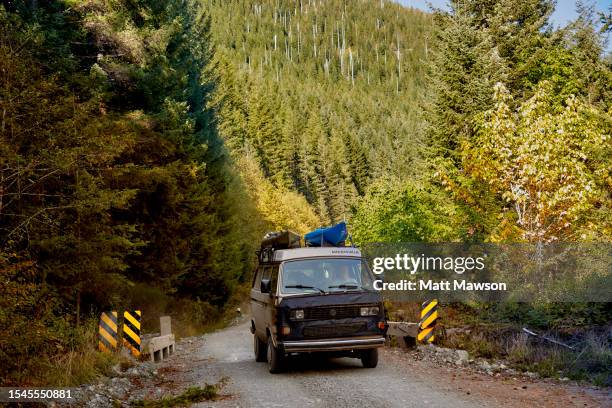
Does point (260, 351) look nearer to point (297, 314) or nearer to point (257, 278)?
point (257, 278)

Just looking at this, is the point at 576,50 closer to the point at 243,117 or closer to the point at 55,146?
the point at 55,146

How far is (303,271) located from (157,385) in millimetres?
3696

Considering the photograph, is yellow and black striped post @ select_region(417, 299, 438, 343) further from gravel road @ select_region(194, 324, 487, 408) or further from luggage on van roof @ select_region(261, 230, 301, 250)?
luggage on van roof @ select_region(261, 230, 301, 250)

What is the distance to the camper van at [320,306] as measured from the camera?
10953 millimetres

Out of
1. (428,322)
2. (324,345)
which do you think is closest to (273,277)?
(324,345)

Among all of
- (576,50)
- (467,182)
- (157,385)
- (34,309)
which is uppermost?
(576,50)

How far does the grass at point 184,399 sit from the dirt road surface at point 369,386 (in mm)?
238

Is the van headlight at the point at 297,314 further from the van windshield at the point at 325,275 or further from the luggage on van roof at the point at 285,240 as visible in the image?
the luggage on van roof at the point at 285,240

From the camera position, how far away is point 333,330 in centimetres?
1099

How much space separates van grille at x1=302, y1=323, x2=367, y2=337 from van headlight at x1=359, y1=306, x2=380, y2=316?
241 mm

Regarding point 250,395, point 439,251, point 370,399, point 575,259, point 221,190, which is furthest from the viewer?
point 221,190

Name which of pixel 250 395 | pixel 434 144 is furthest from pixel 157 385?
pixel 434 144

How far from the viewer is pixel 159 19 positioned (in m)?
24.4

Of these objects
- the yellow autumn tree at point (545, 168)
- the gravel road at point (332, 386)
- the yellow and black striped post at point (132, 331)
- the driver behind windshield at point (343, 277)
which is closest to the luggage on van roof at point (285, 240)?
the driver behind windshield at point (343, 277)
